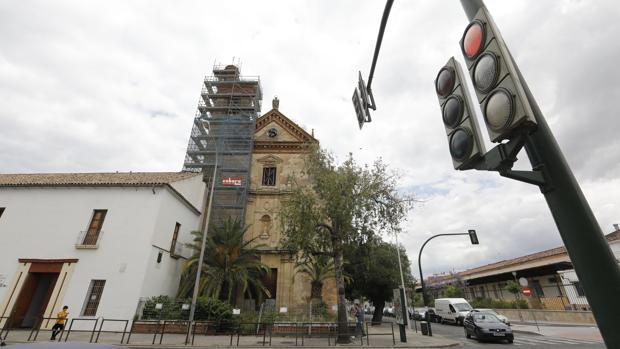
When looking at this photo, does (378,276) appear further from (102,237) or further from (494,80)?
(494,80)

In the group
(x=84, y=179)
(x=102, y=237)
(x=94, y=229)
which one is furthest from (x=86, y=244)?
(x=84, y=179)

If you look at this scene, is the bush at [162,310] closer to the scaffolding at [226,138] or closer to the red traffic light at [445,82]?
the scaffolding at [226,138]

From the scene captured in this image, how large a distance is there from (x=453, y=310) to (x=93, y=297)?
96.7 feet

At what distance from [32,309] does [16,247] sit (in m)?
4.26

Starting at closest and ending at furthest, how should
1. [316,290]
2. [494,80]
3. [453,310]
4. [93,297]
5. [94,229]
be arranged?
[494,80]
[93,297]
[94,229]
[316,290]
[453,310]

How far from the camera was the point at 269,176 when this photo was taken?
99.7 ft

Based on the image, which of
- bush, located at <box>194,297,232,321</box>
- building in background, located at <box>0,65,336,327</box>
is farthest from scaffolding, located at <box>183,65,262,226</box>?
bush, located at <box>194,297,232,321</box>

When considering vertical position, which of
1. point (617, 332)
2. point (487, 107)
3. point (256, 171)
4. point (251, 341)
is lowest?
point (251, 341)

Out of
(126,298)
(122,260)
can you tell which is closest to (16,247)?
(122,260)

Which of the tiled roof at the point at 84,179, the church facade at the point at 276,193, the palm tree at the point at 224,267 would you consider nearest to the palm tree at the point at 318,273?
the church facade at the point at 276,193

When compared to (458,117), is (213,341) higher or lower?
lower

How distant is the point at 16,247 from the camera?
19500mm

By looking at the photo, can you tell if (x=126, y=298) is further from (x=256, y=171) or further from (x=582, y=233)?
(x=582, y=233)

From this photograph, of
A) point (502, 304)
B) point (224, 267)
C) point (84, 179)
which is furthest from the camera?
point (502, 304)
